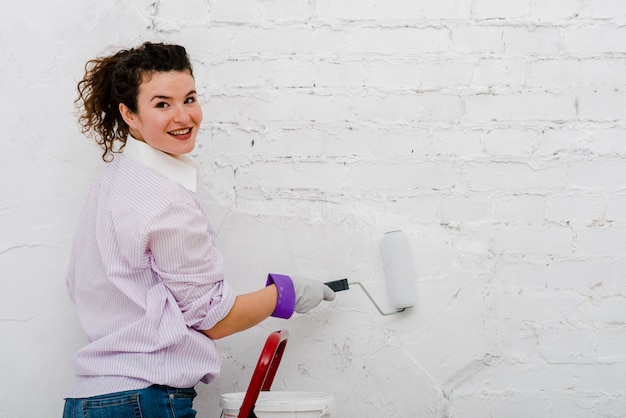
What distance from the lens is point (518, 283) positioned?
85.0 inches

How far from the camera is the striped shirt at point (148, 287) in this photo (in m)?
1.73

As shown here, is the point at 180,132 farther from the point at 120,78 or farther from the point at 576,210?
the point at 576,210

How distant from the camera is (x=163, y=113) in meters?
1.85

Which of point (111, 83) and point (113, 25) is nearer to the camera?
point (111, 83)

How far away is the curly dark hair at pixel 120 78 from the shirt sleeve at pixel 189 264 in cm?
→ 30

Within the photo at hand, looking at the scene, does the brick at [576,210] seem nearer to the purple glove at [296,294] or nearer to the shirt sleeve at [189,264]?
the purple glove at [296,294]

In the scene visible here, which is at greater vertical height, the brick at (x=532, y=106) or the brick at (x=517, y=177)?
the brick at (x=532, y=106)

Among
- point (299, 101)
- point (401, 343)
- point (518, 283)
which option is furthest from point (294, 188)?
point (518, 283)

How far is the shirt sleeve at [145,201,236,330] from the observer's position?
1.71 m

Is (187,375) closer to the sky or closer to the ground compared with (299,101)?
closer to the ground

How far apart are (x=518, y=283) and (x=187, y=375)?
2.96ft

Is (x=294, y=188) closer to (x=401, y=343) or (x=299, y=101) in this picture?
(x=299, y=101)

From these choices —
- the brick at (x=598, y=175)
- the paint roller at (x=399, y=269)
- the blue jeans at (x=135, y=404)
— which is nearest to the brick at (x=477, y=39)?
the brick at (x=598, y=175)

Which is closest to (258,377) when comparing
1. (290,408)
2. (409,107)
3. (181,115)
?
(290,408)
